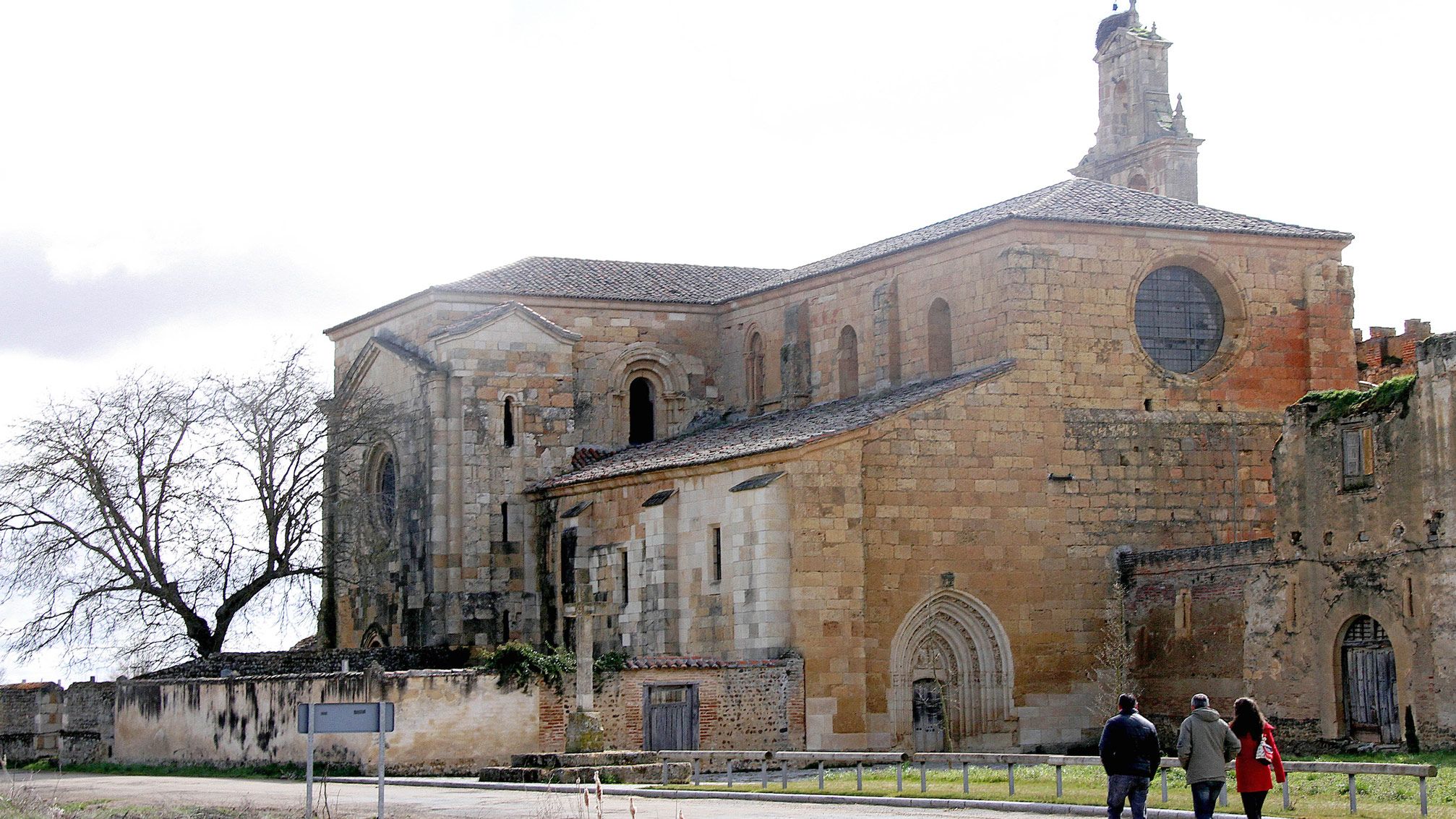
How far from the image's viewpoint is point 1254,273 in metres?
41.7

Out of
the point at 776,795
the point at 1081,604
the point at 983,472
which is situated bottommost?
the point at 776,795

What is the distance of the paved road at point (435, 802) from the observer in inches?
947

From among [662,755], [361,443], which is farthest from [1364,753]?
[361,443]

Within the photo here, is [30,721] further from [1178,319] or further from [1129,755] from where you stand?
[1129,755]

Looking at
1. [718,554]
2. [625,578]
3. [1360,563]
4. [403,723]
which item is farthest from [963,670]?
[403,723]

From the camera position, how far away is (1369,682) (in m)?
32.9

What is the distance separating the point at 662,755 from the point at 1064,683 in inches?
406

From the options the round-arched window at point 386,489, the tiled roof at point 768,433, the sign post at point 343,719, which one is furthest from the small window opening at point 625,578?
the sign post at point 343,719

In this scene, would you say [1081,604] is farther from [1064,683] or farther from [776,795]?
[776,795]

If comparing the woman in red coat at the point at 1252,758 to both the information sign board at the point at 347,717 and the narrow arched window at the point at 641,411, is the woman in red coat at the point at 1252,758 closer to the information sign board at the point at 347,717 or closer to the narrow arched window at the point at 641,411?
the information sign board at the point at 347,717

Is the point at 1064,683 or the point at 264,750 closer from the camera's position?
the point at 264,750

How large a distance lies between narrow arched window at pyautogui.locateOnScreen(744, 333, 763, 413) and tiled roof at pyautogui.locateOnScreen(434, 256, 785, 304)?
4.14 feet

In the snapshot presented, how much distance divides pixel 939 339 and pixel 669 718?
35.2 ft

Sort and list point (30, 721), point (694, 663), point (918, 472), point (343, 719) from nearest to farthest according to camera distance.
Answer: point (343, 719) → point (694, 663) → point (918, 472) → point (30, 721)
